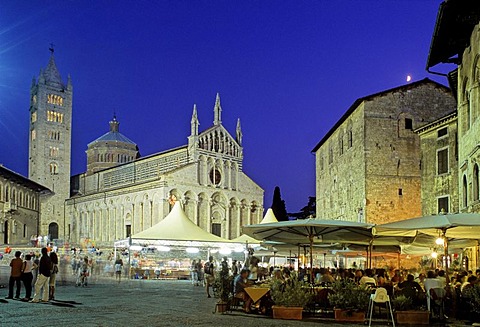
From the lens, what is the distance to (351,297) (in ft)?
40.4

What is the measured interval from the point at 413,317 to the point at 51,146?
70.1 m

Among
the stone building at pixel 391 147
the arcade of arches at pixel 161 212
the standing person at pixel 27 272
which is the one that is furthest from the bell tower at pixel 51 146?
the standing person at pixel 27 272

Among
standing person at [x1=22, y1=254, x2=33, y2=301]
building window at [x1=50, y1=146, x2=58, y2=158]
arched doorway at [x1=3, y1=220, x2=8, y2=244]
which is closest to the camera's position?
standing person at [x1=22, y1=254, x2=33, y2=301]

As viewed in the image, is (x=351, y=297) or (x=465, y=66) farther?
(x=465, y=66)

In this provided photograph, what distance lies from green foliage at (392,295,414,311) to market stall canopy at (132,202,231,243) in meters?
15.8

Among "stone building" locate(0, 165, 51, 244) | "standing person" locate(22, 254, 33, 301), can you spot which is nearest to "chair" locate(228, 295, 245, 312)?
"standing person" locate(22, 254, 33, 301)

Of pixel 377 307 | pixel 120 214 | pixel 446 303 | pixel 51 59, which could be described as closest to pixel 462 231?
pixel 446 303

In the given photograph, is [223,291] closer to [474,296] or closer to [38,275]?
[38,275]

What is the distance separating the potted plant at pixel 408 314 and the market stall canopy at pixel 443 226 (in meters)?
1.51

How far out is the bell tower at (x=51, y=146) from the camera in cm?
7406

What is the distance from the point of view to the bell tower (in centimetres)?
7406

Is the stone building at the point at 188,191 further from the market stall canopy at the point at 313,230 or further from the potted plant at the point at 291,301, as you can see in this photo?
the potted plant at the point at 291,301

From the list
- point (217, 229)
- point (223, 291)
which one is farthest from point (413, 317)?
→ point (217, 229)

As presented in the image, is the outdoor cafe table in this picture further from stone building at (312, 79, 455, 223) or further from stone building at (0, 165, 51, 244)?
stone building at (0, 165, 51, 244)
